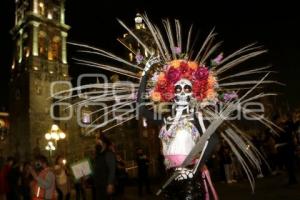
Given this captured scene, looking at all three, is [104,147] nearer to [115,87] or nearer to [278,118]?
[115,87]

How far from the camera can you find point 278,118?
14734 mm

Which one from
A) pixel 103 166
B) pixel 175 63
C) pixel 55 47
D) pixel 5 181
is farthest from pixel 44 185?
pixel 55 47

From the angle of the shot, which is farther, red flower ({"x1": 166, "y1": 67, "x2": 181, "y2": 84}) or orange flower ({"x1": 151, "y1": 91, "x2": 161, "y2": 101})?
orange flower ({"x1": 151, "y1": 91, "x2": 161, "y2": 101})

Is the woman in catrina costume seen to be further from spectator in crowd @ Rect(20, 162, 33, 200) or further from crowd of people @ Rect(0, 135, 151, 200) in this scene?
spectator in crowd @ Rect(20, 162, 33, 200)

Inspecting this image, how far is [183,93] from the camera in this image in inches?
233

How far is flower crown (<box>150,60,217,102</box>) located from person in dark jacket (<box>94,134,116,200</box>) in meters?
2.72

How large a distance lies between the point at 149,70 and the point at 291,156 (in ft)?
26.9

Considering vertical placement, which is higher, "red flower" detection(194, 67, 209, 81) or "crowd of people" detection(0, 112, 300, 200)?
"red flower" detection(194, 67, 209, 81)

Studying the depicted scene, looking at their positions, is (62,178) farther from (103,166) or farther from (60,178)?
(103,166)

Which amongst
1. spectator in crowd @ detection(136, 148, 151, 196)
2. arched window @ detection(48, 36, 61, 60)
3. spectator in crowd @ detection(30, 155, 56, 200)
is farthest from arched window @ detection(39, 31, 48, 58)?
spectator in crowd @ detection(30, 155, 56, 200)

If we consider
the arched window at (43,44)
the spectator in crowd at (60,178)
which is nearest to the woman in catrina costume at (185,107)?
the spectator in crowd at (60,178)

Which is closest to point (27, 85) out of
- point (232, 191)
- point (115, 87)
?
point (232, 191)


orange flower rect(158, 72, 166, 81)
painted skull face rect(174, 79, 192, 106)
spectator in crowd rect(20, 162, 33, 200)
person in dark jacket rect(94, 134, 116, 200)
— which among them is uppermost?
orange flower rect(158, 72, 166, 81)

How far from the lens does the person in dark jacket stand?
28.6 ft
